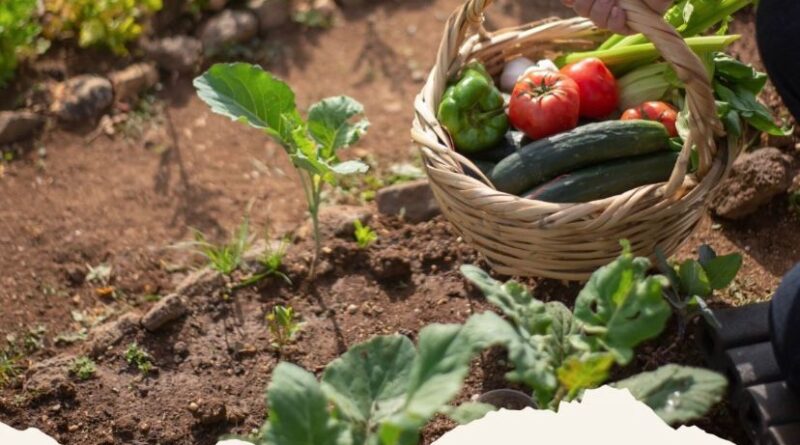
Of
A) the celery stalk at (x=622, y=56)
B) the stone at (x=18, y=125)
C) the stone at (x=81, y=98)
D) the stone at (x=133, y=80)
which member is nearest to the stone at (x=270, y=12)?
the stone at (x=133, y=80)

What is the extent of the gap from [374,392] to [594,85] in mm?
1538

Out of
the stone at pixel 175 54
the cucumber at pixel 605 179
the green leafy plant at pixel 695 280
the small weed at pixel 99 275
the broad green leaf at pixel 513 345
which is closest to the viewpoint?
the broad green leaf at pixel 513 345

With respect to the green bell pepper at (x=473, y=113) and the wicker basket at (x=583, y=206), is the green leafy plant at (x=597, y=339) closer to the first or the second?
the wicker basket at (x=583, y=206)

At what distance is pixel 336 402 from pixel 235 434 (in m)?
1.01

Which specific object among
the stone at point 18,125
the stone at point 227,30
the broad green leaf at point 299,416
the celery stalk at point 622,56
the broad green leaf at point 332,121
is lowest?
the stone at point 18,125

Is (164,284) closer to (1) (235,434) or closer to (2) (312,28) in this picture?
(1) (235,434)

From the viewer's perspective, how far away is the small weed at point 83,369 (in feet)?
9.97

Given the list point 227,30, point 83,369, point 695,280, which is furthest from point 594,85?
point 227,30

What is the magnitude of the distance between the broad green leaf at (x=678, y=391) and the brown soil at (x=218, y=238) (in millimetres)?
737

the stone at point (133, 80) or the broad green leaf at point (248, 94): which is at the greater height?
the broad green leaf at point (248, 94)

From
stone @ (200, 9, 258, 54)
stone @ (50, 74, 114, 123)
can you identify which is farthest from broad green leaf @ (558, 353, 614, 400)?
stone @ (200, 9, 258, 54)

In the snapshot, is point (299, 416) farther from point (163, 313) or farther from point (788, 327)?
point (163, 313)

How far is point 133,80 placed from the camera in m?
4.34

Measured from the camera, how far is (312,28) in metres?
4.78
